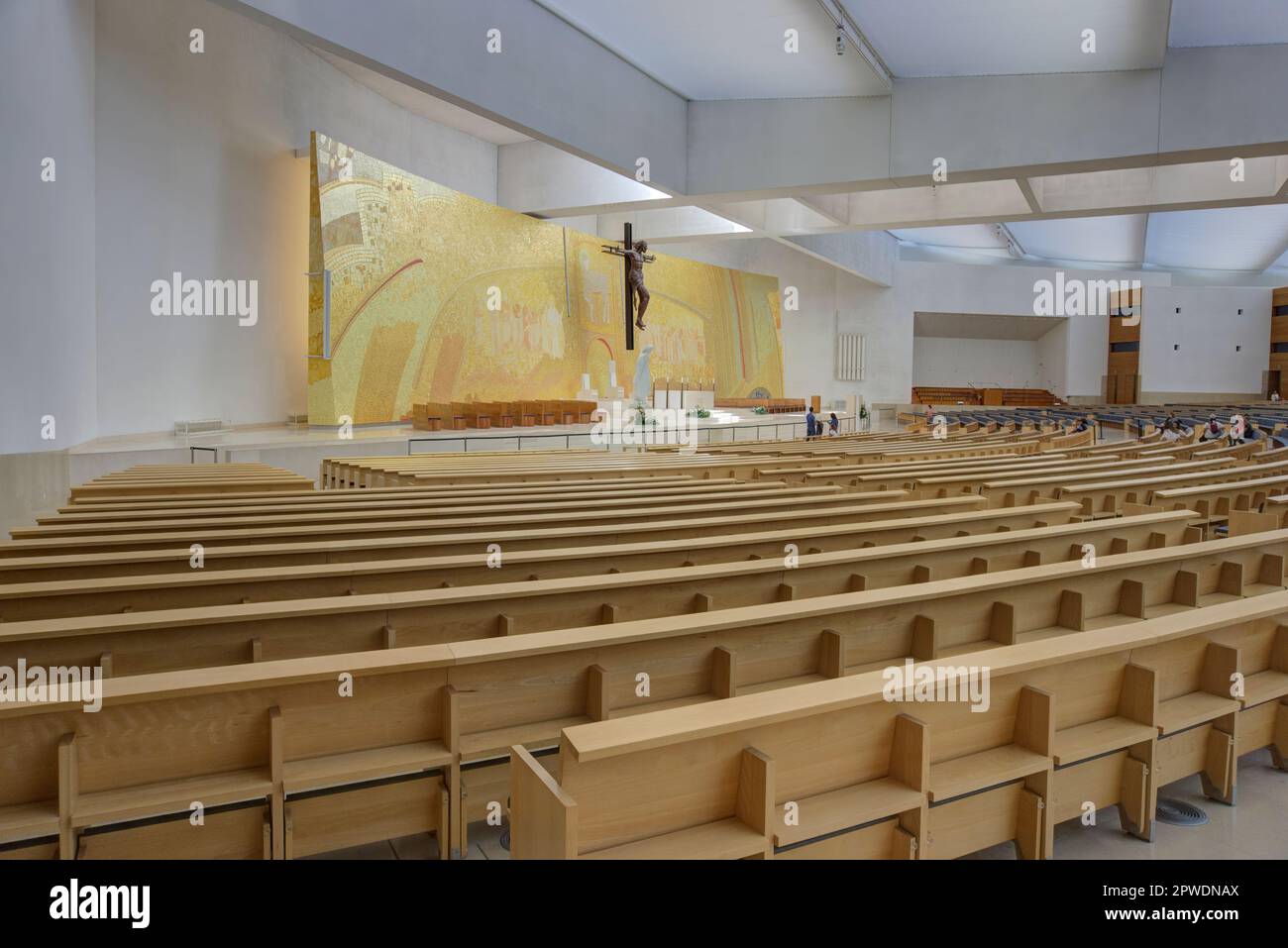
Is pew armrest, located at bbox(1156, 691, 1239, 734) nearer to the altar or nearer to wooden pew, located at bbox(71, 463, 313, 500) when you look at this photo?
wooden pew, located at bbox(71, 463, 313, 500)

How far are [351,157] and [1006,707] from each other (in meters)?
11.6

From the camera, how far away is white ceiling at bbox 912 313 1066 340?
26.7 meters

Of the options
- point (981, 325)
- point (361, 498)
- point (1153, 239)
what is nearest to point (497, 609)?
point (361, 498)

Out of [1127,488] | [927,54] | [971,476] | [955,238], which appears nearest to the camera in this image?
[1127,488]

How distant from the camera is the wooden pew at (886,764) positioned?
1573mm

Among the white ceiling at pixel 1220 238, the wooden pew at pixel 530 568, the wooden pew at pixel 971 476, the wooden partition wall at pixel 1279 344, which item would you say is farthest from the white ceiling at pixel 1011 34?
the wooden partition wall at pixel 1279 344

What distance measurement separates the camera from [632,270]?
54.6ft

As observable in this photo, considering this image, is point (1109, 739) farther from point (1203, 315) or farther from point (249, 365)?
point (1203, 315)

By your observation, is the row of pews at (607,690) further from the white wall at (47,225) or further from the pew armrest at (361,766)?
the white wall at (47,225)

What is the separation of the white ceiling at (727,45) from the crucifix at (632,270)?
5.57 m

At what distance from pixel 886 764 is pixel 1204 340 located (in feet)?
93.7

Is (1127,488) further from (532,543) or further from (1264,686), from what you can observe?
(532,543)

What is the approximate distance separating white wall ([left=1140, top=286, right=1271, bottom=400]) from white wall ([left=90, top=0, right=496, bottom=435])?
22.3 metres

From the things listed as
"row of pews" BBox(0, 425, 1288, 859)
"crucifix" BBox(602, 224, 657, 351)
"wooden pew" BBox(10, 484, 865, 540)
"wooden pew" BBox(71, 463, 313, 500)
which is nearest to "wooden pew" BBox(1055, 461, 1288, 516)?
"wooden pew" BBox(10, 484, 865, 540)
